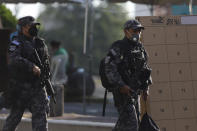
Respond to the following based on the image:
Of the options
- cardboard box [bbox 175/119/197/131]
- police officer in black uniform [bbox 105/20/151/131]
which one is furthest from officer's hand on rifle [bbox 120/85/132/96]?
cardboard box [bbox 175/119/197/131]

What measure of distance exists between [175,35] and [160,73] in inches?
23.4

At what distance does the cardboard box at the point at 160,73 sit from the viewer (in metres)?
7.46

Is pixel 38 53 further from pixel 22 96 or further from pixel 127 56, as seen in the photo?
pixel 127 56

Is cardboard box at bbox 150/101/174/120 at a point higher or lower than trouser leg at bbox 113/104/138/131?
lower

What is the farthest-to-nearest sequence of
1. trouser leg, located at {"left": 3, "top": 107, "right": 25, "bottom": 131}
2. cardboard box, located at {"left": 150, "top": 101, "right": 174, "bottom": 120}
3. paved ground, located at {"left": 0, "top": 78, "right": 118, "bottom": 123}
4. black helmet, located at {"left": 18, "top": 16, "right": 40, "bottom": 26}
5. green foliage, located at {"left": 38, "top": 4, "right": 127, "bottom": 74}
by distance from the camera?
green foliage, located at {"left": 38, "top": 4, "right": 127, "bottom": 74}, paved ground, located at {"left": 0, "top": 78, "right": 118, "bottom": 123}, cardboard box, located at {"left": 150, "top": 101, "right": 174, "bottom": 120}, trouser leg, located at {"left": 3, "top": 107, "right": 25, "bottom": 131}, black helmet, located at {"left": 18, "top": 16, "right": 40, "bottom": 26}

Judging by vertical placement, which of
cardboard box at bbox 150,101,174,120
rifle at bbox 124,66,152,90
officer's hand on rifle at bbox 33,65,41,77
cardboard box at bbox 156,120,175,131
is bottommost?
cardboard box at bbox 156,120,175,131

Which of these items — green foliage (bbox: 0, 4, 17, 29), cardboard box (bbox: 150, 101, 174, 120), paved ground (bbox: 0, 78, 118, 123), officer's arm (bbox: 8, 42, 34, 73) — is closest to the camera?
officer's arm (bbox: 8, 42, 34, 73)

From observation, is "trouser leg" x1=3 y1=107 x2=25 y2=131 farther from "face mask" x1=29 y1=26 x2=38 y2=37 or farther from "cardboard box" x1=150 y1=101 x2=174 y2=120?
"cardboard box" x1=150 y1=101 x2=174 y2=120

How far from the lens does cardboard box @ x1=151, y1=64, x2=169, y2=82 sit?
24.5 ft

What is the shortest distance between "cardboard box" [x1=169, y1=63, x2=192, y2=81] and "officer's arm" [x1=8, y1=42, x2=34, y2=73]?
7.28ft

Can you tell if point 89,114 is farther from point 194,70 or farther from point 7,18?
point 194,70

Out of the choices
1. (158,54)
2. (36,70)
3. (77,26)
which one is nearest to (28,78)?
(36,70)

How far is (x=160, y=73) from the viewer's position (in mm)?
7473

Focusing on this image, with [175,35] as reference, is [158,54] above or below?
below
